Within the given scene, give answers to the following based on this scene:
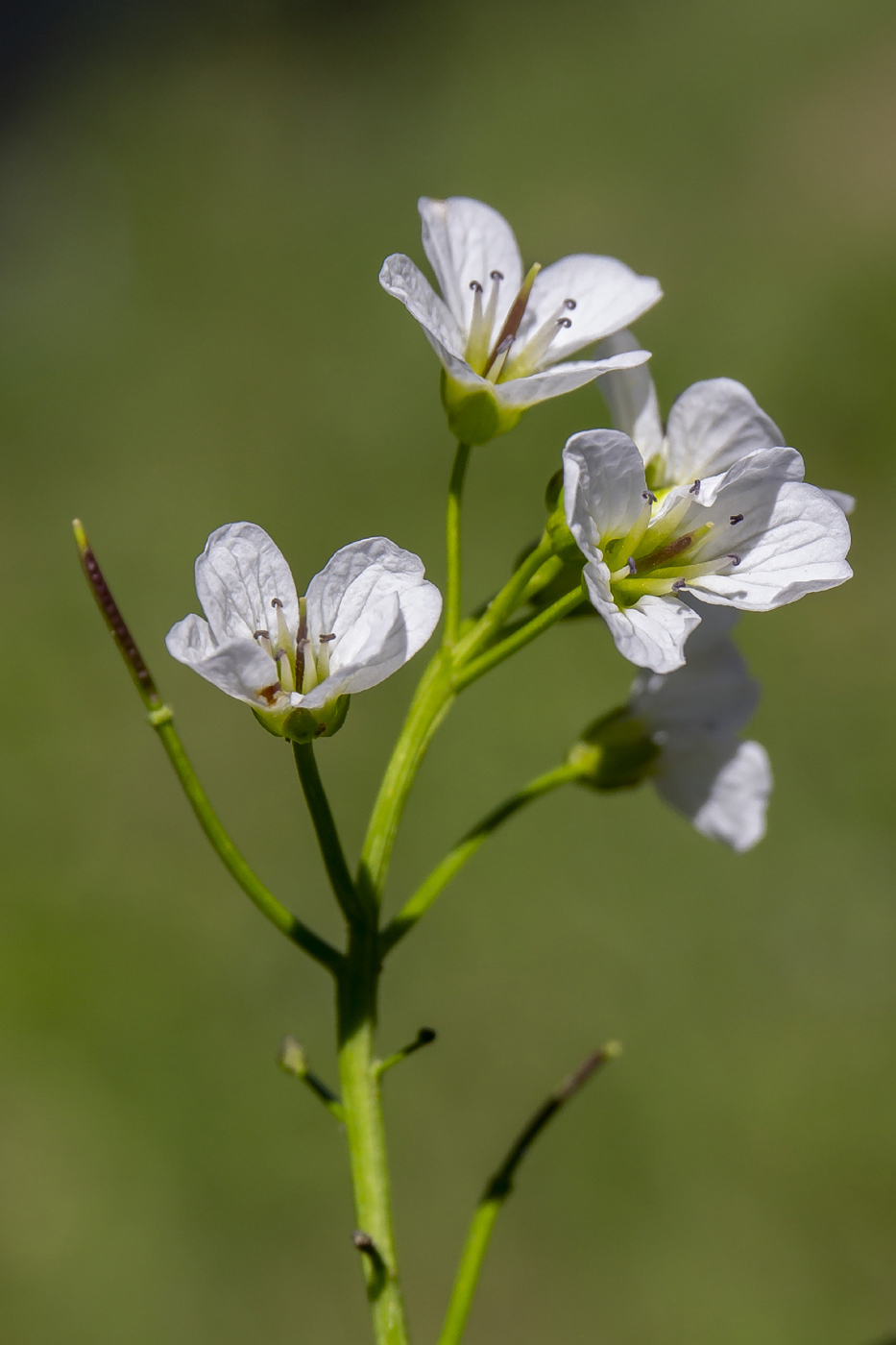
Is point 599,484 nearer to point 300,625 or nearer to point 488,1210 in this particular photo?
point 300,625

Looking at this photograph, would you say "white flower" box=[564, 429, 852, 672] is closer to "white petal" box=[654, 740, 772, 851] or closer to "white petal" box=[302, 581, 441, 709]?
"white petal" box=[302, 581, 441, 709]

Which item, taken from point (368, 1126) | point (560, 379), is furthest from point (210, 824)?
point (560, 379)

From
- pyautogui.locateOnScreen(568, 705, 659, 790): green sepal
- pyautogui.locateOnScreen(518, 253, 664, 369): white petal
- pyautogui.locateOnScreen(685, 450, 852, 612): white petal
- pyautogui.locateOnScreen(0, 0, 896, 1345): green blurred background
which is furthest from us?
pyautogui.locateOnScreen(0, 0, 896, 1345): green blurred background

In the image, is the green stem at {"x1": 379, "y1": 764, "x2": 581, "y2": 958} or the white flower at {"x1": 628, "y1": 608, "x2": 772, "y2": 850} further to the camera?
the white flower at {"x1": 628, "y1": 608, "x2": 772, "y2": 850}

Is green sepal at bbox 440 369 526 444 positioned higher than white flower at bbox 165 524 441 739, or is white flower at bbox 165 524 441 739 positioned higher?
green sepal at bbox 440 369 526 444

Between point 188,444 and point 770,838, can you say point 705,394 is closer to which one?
point 770,838

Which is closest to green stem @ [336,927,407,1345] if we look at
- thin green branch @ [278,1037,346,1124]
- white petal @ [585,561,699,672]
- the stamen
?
thin green branch @ [278,1037,346,1124]

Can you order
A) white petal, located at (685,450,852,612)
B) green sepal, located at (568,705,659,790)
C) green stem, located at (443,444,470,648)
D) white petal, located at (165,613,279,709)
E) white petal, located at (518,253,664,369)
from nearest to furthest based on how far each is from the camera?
white petal, located at (165,613,279,709) → white petal, located at (685,450,852,612) → green stem, located at (443,444,470,648) → white petal, located at (518,253,664,369) → green sepal, located at (568,705,659,790)
